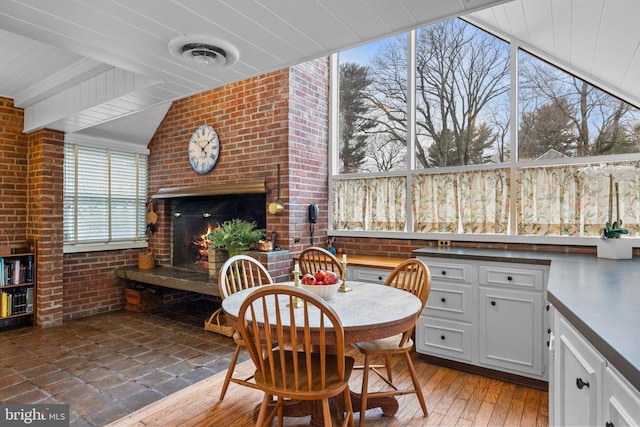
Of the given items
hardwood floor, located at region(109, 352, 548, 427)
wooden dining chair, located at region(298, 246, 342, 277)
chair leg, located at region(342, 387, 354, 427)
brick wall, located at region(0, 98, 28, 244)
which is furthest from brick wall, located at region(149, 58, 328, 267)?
chair leg, located at region(342, 387, 354, 427)

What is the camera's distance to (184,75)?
2.42 m

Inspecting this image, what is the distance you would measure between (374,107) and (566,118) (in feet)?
5.91

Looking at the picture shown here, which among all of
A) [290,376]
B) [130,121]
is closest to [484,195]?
[290,376]

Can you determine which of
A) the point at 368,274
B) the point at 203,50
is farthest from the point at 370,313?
the point at 203,50

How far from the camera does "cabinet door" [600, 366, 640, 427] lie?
2.61 feet

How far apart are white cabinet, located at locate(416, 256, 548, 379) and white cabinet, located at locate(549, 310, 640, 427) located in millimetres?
964

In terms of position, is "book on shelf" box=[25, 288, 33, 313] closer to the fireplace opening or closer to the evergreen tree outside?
the fireplace opening

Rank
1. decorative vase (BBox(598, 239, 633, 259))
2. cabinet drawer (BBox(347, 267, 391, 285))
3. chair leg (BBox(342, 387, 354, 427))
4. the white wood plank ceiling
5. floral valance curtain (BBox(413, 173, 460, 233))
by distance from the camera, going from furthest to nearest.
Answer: floral valance curtain (BBox(413, 173, 460, 233)) → cabinet drawer (BBox(347, 267, 391, 285)) → decorative vase (BBox(598, 239, 633, 259)) → chair leg (BBox(342, 387, 354, 427)) → the white wood plank ceiling

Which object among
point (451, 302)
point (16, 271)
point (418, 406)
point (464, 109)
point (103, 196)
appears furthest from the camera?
point (103, 196)

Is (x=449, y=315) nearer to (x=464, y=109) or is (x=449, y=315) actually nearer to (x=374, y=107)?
(x=464, y=109)

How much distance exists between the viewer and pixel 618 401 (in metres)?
0.88

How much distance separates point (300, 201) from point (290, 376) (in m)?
2.22

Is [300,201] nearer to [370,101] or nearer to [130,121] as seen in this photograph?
[370,101]

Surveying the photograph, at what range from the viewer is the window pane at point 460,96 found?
3299mm
